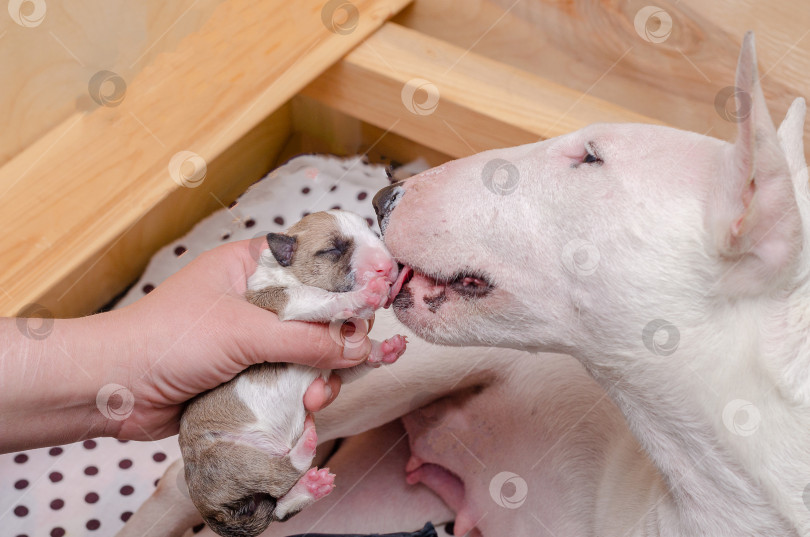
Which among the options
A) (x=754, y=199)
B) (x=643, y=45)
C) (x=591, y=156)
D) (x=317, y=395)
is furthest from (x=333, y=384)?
(x=643, y=45)

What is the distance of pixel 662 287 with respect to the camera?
95 cm

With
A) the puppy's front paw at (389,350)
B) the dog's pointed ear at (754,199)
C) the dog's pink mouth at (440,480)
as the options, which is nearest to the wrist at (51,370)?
the puppy's front paw at (389,350)

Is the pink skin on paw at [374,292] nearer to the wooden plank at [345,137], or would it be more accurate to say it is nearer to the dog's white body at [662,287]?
the dog's white body at [662,287]

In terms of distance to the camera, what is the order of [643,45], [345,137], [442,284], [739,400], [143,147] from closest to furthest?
[739,400], [442,284], [143,147], [643,45], [345,137]

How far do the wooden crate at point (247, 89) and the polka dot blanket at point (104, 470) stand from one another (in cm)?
6

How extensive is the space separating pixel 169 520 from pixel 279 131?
106 centimetres

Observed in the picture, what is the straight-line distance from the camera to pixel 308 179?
208 centimetres

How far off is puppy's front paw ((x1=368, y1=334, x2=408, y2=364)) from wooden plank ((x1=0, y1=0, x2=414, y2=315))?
55 centimetres

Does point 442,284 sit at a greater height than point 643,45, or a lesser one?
greater

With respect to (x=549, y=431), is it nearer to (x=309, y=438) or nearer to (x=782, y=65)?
(x=309, y=438)

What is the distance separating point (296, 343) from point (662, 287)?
0.49 m

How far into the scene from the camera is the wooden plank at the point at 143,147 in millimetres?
1389

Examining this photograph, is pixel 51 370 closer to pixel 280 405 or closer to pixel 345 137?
pixel 280 405

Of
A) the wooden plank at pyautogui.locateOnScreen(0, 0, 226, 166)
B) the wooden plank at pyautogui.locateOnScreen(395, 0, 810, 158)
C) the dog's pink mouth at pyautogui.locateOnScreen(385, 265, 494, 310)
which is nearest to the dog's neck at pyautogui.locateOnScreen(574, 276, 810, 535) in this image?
the dog's pink mouth at pyautogui.locateOnScreen(385, 265, 494, 310)
